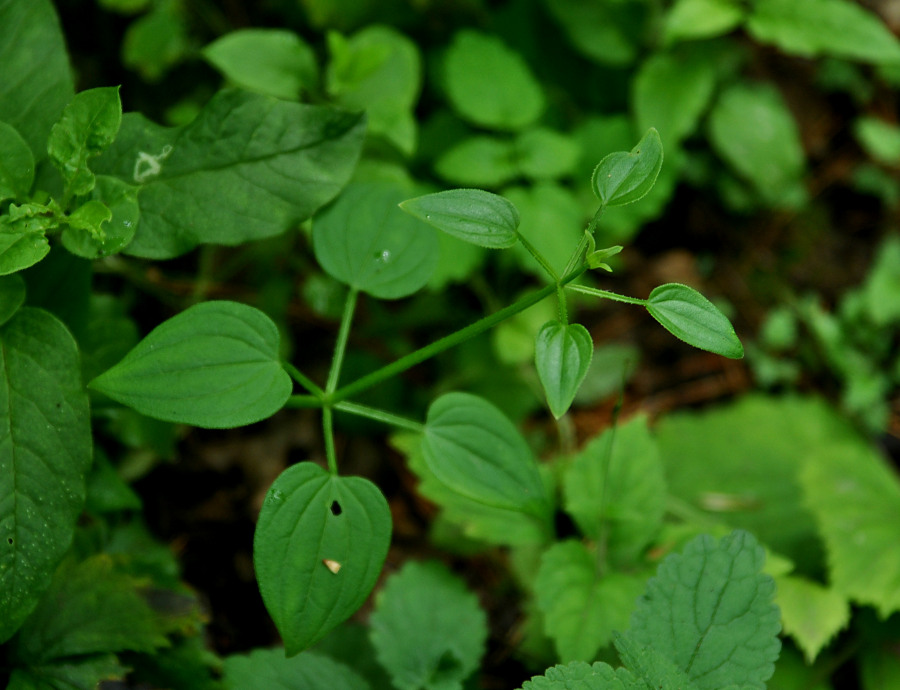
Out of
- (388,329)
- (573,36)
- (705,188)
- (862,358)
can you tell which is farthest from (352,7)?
(862,358)

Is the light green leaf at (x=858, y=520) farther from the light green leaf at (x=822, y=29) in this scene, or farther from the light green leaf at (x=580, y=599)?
the light green leaf at (x=822, y=29)

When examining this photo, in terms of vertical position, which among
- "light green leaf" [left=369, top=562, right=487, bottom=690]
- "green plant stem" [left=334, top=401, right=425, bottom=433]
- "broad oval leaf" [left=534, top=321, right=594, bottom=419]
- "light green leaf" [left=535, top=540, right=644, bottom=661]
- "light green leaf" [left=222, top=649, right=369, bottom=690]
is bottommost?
"light green leaf" [left=369, top=562, right=487, bottom=690]

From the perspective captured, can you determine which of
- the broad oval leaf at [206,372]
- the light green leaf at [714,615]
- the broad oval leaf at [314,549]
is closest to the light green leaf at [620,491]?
the light green leaf at [714,615]

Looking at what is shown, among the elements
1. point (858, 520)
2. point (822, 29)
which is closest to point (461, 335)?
point (858, 520)

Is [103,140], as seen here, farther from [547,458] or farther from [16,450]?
[547,458]

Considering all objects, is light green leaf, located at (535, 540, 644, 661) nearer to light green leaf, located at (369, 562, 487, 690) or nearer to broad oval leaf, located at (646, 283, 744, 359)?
light green leaf, located at (369, 562, 487, 690)

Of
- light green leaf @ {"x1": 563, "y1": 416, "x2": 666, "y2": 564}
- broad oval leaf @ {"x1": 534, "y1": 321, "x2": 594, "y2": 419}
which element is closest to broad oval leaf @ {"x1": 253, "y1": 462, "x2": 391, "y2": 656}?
broad oval leaf @ {"x1": 534, "y1": 321, "x2": 594, "y2": 419}
